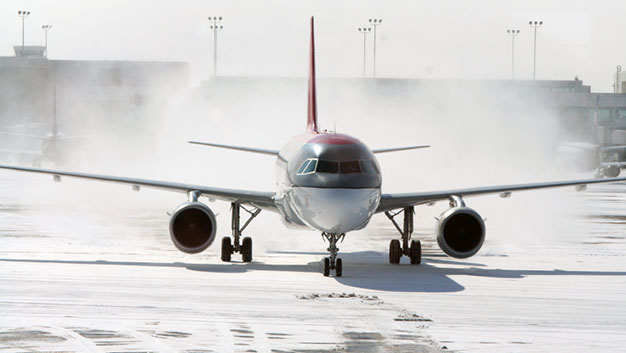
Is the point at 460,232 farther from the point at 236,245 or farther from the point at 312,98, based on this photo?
the point at 312,98

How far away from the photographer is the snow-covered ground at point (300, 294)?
44.1 ft

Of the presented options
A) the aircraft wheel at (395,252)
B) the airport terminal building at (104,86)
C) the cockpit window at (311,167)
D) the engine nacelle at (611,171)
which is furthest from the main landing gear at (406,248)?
the airport terminal building at (104,86)

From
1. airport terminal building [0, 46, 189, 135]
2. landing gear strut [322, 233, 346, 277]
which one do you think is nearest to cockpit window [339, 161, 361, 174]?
landing gear strut [322, 233, 346, 277]

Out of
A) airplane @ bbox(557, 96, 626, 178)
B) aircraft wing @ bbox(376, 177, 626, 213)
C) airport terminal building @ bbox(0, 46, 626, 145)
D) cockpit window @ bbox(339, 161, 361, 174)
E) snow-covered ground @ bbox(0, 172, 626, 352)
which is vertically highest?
airport terminal building @ bbox(0, 46, 626, 145)

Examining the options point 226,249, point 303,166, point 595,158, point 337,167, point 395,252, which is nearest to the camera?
point 337,167

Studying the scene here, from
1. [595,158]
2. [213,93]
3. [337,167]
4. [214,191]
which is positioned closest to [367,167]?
[337,167]

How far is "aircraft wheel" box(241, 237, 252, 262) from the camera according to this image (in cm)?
2333

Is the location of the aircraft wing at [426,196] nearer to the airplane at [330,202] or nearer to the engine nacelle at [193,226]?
the airplane at [330,202]

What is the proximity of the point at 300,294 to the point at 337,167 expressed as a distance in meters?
3.48

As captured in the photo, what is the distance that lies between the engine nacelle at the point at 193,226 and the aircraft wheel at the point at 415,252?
5.06 metres

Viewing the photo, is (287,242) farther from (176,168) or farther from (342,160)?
(176,168)

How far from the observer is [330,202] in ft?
64.8

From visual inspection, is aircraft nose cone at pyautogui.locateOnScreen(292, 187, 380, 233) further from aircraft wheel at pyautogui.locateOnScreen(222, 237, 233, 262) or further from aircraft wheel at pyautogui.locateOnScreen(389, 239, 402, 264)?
aircraft wheel at pyautogui.locateOnScreen(222, 237, 233, 262)

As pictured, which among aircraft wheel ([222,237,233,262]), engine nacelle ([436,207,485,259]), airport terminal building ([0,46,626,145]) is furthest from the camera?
airport terminal building ([0,46,626,145])
